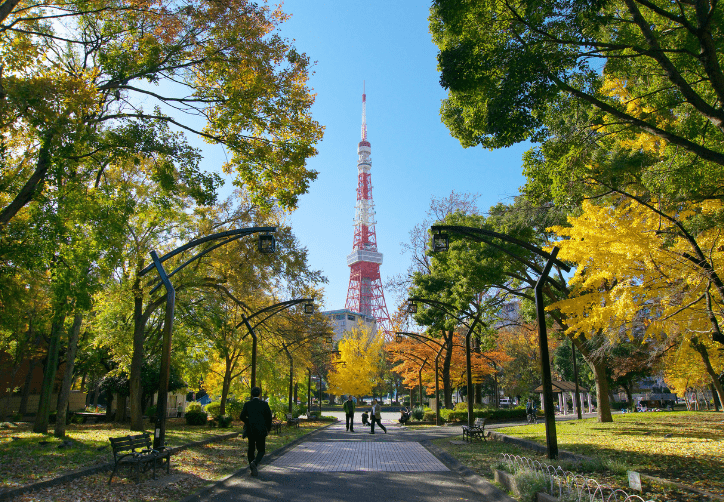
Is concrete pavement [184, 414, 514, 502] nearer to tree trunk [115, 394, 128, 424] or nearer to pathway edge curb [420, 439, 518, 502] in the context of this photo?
pathway edge curb [420, 439, 518, 502]

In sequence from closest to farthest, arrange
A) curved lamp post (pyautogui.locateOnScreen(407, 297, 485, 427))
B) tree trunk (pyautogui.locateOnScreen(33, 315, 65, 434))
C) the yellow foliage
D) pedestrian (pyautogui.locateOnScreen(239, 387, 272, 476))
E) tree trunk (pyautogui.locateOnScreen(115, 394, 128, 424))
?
pedestrian (pyautogui.locateOnScreen(239, 387, 272, 476))
tree trunk (pyautogui.locateOnScreen(33, 315, 65, 434))
curved lamp post (pyautogui.locateOnScreen(407, 297, 485, 427))
tree trunk (pyautogui.locateOnScreen(115, 394, 128, 424))
the yellow foliage

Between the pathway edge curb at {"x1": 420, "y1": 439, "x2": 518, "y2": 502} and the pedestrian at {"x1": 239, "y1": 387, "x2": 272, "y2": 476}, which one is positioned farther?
the pedestrian at {"x1": 239, "y1": 387, "x2": 272, "y2": 476}

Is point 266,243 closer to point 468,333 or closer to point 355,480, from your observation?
point 355,480

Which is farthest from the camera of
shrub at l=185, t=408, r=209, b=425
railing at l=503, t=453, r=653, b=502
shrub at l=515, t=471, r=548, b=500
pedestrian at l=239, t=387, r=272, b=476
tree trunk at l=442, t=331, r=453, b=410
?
tree trunk at l=442, t=331, r=453, b=410

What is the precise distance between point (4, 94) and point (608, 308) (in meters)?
12.5

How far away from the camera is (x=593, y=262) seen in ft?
34.8

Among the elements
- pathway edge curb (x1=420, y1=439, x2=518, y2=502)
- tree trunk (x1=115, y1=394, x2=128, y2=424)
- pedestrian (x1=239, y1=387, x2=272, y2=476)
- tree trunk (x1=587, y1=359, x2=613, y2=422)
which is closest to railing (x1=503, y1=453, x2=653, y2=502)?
pathway edge curb (x1=420, y1=439, x2=518, y2=502)

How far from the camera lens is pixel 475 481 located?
8.47 meters

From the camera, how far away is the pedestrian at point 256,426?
30.6 feet

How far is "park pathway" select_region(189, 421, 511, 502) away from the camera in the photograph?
7.49 meters

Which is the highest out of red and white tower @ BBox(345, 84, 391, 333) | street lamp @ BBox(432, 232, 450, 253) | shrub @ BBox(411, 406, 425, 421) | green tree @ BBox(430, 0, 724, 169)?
Result: red and white tower @ BBox(345, 84, 391, 333)

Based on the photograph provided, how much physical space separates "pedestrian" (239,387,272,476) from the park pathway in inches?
12.8

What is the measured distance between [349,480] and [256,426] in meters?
2.06

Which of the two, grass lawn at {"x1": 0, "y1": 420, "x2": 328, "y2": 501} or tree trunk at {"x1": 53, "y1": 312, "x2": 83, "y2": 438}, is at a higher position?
tree trunk at {"x1": 53, "y1": 312, "x2": 83, "y2": 438}
